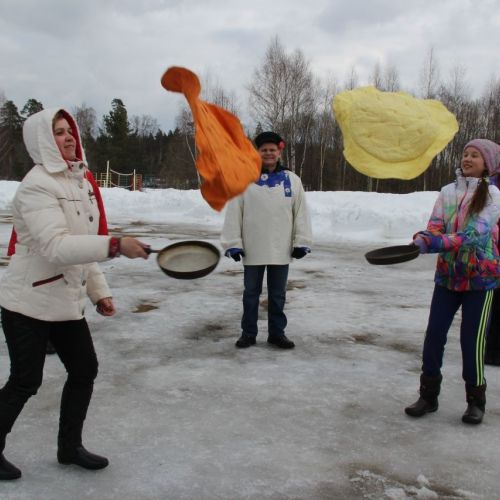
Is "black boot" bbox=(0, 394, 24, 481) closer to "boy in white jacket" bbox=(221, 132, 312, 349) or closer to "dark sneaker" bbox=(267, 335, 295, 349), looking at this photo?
"boy in white jacket" bbox=(221, 132, 312, 349)

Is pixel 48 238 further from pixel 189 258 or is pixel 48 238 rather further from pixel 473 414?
pixel 473 414

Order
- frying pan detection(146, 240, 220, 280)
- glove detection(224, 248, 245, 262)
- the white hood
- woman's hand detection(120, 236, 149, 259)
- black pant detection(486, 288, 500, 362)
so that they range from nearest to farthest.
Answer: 1. woman's hand detection(120, 236, 149, 259)
2. the white hood
3. frying pan detection(146, 240, 220, 280)
4. black pant detection(486, 288, 500, 362)
5. glove detection(224, 248, 245, 262)

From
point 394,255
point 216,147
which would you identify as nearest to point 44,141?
point 216,147

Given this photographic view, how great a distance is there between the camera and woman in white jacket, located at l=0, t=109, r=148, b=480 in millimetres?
2369

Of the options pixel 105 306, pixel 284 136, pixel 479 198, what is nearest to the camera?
pixel 105 306

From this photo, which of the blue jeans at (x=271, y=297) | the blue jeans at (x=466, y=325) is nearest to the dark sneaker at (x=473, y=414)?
the blue jeans at (x=466, y=325)

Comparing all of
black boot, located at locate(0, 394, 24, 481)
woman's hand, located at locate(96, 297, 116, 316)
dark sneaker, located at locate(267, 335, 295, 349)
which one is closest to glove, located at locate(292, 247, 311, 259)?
dark sneaker, located at locate(267, 335, 295, 349)

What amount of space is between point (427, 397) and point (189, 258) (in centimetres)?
188

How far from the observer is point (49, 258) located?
92.7 inches

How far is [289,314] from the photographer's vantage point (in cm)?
614

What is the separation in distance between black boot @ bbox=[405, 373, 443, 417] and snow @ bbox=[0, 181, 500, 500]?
62 mm

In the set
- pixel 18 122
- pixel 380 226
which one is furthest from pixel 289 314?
pixel 18 122

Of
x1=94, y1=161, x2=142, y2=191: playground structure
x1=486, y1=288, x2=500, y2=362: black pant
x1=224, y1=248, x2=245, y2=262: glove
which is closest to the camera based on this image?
x1=486, y1=288, x2=500, y2=362: black pant

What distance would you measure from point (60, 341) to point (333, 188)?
37.7 meters
